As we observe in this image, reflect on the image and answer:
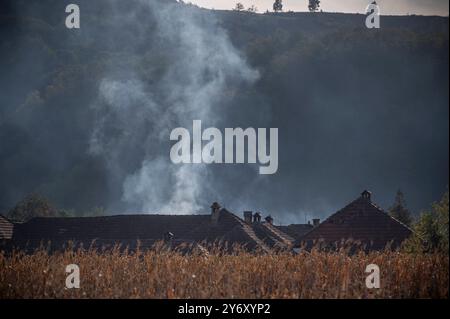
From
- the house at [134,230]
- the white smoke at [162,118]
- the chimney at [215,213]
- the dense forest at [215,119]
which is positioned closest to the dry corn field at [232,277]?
the house at [134,230]

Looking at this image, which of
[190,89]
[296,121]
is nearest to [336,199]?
[296,121]

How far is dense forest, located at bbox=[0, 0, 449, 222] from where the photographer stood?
375ft

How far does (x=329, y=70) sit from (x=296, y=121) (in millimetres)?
11590

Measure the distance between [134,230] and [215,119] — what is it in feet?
285

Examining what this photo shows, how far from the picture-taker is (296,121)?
135 m

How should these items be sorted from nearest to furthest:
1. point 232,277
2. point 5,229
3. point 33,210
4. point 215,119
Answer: point 232,277, point 5,229, point 33,210, point 215,119

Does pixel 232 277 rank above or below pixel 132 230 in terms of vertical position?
below

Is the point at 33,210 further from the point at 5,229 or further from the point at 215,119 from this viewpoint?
the point at 215,119

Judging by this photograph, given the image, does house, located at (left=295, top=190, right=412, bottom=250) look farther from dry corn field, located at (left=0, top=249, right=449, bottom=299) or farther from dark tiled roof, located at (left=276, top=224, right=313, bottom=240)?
dry corn field, located at (left=0, top=249, right=449, bottom=299)

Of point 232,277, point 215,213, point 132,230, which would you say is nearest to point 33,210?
point 132,230

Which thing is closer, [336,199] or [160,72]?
[336,199]

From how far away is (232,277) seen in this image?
641 inches

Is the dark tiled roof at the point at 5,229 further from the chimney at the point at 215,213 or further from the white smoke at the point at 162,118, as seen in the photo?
the white smoke at the point at 162,118
